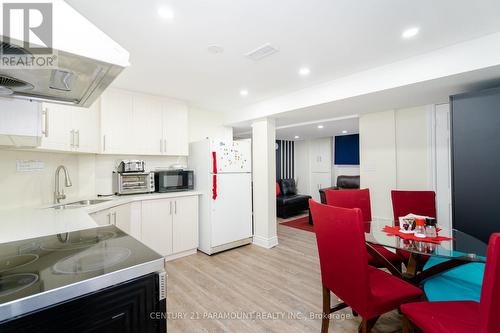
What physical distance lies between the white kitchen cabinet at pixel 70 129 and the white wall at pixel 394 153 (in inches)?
150

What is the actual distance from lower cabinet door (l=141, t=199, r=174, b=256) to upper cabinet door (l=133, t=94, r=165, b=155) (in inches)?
30.4

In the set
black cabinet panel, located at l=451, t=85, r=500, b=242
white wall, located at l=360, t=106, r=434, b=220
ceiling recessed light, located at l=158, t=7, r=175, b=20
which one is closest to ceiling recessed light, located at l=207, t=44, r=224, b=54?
ceiling recessed light, located at l=158, t=7, r=175, b=20

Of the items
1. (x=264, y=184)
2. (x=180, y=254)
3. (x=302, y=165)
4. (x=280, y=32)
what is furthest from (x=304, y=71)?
(x=302, y=165)

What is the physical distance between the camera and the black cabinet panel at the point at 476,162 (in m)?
2.00

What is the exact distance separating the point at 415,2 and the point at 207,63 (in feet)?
5.73

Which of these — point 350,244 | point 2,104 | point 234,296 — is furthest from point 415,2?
point 234,296

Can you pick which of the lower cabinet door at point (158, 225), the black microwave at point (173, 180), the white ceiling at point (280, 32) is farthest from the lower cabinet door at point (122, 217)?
the white ceiling at point (280, 32)

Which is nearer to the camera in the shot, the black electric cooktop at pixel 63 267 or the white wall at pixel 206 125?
the black electric cooktop at pixel 63 267

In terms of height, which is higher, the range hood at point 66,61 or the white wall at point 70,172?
the range hood at point 66,61

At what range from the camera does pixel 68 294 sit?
73 cm

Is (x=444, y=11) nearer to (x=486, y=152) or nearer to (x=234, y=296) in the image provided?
(x=486, y=152)

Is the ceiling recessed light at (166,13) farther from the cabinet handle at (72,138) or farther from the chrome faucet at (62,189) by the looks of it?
the chrome faucet at (62,189)

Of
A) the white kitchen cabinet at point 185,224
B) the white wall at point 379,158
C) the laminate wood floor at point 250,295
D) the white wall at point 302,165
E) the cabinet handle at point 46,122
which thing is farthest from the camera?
the white wall at point 302,165

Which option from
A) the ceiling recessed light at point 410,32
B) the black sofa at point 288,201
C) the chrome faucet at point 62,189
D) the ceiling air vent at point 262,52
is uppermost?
the ceiling air vent at point 262,52
